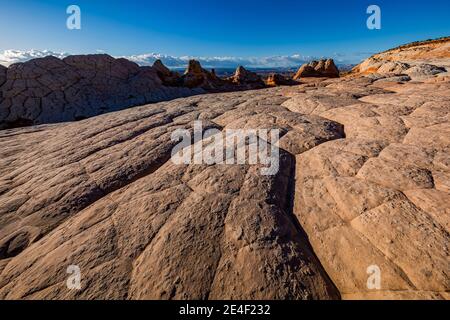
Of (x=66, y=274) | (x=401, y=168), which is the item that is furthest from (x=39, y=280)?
(x=401, y=168)

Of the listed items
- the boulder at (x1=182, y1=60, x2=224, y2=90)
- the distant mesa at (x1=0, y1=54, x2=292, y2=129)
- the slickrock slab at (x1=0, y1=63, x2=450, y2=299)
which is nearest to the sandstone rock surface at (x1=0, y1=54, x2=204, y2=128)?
the distant mesa at (x1=0, y1=54, x2=292, y2=129)

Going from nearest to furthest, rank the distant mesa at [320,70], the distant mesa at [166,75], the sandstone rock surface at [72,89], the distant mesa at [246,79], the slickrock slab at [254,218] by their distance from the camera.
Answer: the slickrock slab at [254,218]
the sandstone rock surface at [72,89]
the distant mesa at [166,75]
the distant mesa at [246,79]
the distant mesa at [320,70]

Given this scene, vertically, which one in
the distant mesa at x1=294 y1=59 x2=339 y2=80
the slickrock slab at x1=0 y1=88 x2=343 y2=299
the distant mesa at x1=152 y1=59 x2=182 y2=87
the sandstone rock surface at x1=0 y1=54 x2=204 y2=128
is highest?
the distant mesa at x1=294 y1=59 x2=339 y2=80

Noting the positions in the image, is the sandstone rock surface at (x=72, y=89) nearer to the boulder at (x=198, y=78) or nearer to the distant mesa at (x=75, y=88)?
the distant mesa at (x=75, y=88)

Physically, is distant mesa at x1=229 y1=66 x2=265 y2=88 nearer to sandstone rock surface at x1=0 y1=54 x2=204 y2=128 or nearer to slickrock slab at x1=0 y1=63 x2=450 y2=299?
sandstone rock surface at x1=0 y1=54 x2=204 y2=128

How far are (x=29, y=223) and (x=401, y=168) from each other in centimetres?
493

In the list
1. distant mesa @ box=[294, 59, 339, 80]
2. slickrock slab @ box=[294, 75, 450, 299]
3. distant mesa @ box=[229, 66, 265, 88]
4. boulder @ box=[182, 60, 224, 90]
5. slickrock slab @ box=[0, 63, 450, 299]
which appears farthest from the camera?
distant mesa @ box=[294, 59, 339, 80]

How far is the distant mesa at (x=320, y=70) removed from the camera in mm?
23781

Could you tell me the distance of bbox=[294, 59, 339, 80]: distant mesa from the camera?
23781 mm

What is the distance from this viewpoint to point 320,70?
24125mm

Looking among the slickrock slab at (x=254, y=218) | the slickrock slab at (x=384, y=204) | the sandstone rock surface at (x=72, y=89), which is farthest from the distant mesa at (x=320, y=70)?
the slickrock slab at (x=384, y=204)

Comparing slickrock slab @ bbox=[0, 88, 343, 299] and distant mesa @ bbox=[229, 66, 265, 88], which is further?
distant mesa @ bbox=[229, 66, 265, 88]

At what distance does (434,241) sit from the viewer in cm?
213

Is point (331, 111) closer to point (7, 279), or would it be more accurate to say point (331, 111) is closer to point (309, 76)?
point (7, 279)
